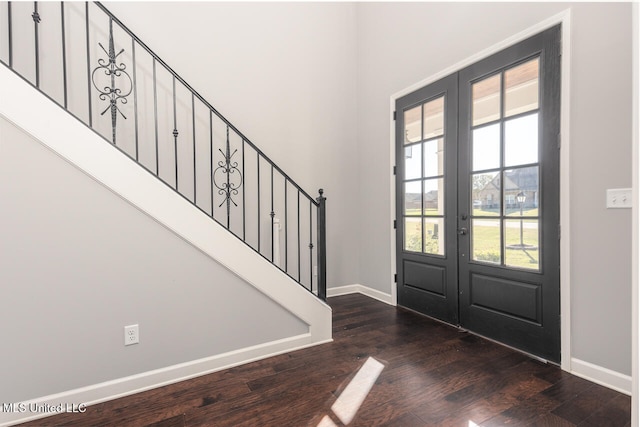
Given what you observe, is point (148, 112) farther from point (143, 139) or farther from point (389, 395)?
point (389, 395)

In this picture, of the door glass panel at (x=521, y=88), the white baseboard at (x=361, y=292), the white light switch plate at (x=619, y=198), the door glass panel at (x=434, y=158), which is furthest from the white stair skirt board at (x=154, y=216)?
the door glass panel at (x=521, y=88)

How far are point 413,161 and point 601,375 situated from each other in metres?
2.26

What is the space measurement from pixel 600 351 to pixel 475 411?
1.00 meters

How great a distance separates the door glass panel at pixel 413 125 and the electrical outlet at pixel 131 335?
9.92 feet

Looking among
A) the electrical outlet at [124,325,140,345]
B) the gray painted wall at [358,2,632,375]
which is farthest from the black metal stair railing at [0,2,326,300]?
the gray painted wall at [358,2,632,375]

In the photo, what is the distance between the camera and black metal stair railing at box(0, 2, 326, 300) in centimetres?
241

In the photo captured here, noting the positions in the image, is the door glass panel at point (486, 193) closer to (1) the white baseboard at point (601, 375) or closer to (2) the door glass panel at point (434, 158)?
(2) the door glass panel at point (434, 158)

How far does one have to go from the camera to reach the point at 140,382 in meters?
1.88

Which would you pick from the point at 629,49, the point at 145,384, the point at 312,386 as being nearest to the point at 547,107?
the point at 629,49

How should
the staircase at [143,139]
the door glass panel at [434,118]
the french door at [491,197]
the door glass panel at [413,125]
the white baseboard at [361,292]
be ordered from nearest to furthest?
the staircase at [143,139]
the french door at [491,197]
the door glass panel at [434,118]
the door glass panel at [413,125]
the white baseboard at [361,292]

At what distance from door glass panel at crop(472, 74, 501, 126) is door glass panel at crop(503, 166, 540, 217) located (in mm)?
516

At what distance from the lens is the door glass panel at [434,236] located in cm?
298

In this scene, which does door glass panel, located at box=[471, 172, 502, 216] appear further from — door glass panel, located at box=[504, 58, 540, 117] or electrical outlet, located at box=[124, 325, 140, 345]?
electrical outlet, located at box=[124, 325, 140, 345]

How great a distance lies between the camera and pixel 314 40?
3727mm
